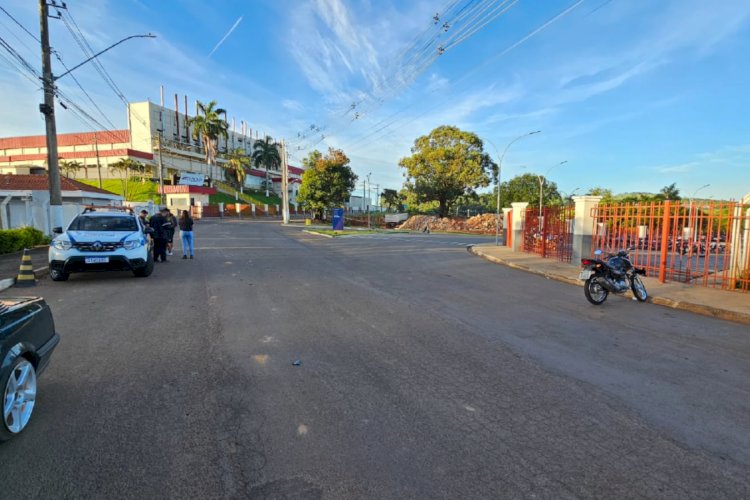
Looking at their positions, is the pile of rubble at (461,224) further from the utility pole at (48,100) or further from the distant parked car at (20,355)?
the distant parked car at (20,355)

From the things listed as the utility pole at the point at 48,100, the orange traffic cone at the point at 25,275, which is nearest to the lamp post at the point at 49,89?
the utility pole at the point at 48,100

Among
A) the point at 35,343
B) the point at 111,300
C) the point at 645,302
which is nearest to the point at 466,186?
the point at 645,302

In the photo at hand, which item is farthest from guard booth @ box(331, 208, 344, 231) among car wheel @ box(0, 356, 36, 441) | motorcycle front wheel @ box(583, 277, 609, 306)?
car wheel @ box(0, 356, 36, 441)

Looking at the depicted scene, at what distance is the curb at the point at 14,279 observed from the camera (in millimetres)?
8367

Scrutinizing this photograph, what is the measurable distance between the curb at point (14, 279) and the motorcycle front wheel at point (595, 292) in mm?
11826

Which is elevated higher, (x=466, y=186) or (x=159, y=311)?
(x=466, y=186)

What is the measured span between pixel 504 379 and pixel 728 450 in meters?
1.68

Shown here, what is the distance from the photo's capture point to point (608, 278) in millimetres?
8055

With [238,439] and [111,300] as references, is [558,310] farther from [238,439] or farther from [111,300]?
[111,300]

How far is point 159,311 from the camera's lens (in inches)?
254

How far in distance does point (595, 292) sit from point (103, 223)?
11.1 metres

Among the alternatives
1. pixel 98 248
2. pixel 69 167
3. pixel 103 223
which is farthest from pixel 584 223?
pixel 69 167

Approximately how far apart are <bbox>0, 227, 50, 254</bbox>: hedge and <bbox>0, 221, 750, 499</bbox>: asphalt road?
981cm

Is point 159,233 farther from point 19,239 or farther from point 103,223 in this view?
point 19,239
